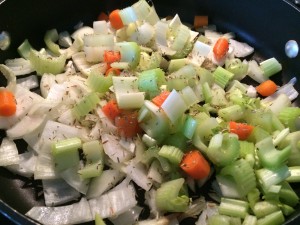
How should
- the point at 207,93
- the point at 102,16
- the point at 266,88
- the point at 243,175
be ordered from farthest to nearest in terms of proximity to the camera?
1. the point at 102,16
2. the point at 266,88
3. the point at 207,93
4. the point at 243,175

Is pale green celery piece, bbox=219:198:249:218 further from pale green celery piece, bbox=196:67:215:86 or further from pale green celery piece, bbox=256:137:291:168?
pale green celery piece, bbox=196:67:215:86

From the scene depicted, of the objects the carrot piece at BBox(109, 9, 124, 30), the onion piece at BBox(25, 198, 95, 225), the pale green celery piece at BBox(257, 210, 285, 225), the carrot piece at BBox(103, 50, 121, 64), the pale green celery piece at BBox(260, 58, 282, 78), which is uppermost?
the carrot piece at BBox(109, 9, 124, 30)

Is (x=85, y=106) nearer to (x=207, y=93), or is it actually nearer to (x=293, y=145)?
(x=207, y=93)

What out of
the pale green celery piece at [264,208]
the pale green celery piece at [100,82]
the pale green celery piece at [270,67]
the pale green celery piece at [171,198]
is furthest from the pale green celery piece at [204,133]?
the pale green celery piece at [270,67]

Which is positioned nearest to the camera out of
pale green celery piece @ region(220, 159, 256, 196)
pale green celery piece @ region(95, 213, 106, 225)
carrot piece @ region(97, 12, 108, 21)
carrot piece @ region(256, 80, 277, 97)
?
pale green celery piece @ region(95, 213, 106, 225)

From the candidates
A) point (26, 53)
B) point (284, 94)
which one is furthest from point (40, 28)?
point (284, 94)

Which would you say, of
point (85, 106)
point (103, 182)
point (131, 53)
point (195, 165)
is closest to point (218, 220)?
point (195, 165)

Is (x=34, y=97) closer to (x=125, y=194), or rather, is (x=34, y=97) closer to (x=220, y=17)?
(x=125, y=194)

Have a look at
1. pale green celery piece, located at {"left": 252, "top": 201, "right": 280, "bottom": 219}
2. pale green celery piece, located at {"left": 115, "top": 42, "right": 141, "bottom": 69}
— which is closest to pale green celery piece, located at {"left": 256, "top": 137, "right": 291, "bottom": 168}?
pale green celery piece, located at {"left": 252, "top": 201, "right": 280, "bottom": 219}
